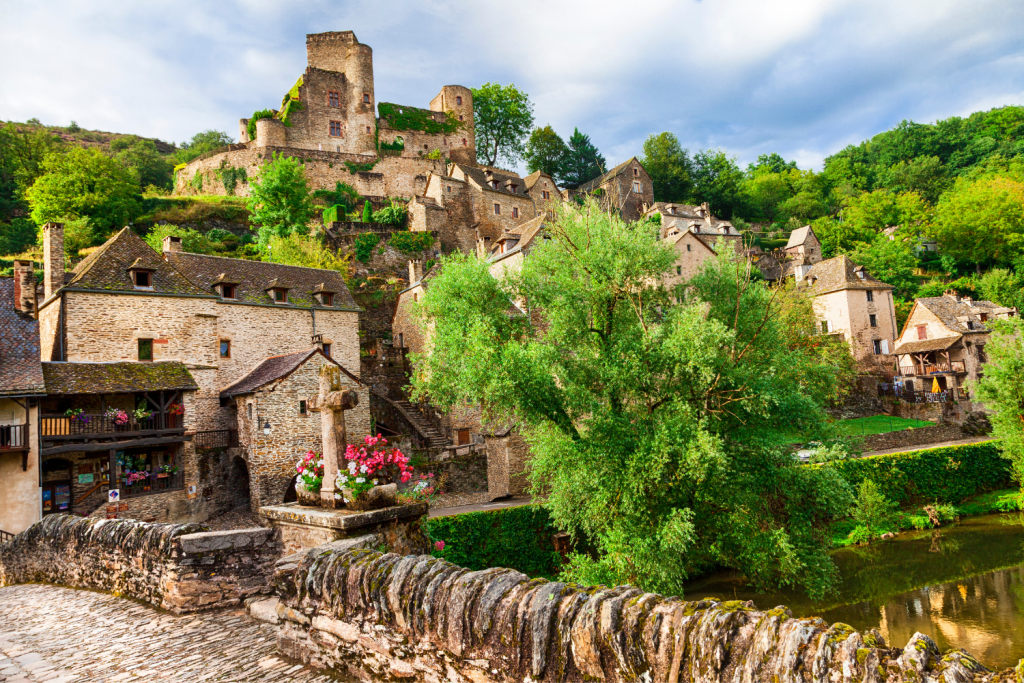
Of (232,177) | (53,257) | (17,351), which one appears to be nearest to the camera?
(17,351)

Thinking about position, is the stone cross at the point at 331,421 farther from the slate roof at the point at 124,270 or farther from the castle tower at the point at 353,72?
the castle tower at the point at 353,72

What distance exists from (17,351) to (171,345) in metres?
5.09

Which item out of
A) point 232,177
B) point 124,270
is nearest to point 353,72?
point 232,177

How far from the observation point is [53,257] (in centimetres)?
2136

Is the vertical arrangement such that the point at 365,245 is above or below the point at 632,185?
below

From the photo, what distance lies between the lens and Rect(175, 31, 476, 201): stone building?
53.5 metres

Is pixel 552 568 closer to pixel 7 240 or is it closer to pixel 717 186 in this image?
pixel 7 240

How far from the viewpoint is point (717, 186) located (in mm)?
67688

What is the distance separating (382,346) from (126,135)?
93089 mm

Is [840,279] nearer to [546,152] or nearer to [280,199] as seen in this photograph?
[546,152]

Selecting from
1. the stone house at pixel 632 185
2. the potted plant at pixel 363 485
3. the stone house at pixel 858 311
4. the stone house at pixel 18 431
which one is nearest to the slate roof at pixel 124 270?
the stone house at pixel 18 431

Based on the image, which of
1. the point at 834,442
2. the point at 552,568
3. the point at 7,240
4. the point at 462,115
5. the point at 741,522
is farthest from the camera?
the point at 462,115

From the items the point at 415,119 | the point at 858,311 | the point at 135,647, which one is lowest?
the point at 135,647

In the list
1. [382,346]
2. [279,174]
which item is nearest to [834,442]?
[382,346]
